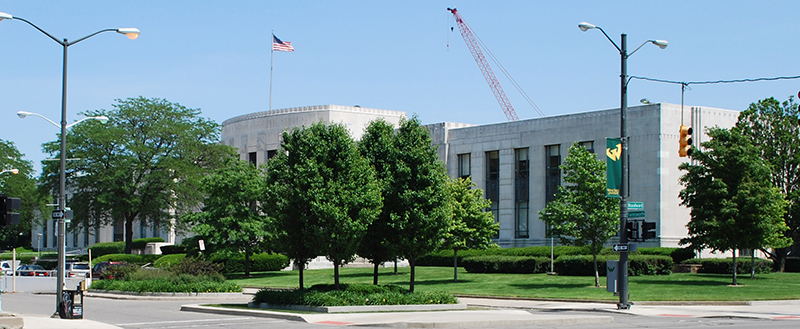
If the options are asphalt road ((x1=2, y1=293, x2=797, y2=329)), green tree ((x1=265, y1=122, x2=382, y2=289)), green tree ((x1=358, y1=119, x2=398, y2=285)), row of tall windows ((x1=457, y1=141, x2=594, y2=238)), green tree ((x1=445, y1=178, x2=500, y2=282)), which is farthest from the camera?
row of tall windows ((x1=457, y1=141, x2=594, y2=238))

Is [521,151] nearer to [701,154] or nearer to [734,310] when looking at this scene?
[701,154]

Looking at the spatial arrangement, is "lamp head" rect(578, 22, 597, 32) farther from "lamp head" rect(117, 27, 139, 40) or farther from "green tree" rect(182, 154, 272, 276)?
"green tree" rect(182, 154, 272, 276)

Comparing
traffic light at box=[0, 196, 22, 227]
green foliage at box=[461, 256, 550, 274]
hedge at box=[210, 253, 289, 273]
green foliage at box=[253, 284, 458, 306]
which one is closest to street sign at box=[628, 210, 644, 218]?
green foliage at box=[253, 284, 458, 306]

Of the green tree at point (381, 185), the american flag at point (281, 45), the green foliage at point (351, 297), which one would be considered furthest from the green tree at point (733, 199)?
the american flag at point (281, 45)

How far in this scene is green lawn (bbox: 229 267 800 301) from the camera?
116 ft

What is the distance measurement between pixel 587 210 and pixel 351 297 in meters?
16.4

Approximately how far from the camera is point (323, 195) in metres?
27.4

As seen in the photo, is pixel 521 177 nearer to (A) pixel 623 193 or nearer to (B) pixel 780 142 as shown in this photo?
(B) pixel 780 142

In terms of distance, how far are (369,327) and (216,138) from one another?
173 ft

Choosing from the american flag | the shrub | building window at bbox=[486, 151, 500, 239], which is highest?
the american flag

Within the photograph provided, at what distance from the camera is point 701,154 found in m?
41.6

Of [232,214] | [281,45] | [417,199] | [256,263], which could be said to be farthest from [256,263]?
[417,199]

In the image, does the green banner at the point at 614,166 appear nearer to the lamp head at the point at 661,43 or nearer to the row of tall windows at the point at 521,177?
the lamp head at the point at 661,43

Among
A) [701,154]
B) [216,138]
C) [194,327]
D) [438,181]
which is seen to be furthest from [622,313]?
[216,138]
